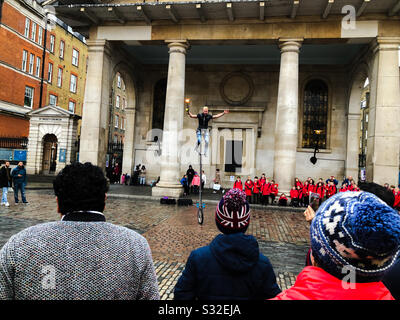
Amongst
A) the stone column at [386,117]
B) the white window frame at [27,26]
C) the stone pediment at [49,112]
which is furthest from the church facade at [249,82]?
the white window frame at [27,26]

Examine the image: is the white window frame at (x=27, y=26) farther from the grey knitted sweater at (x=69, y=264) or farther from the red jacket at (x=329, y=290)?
the red jacket at (x=329, y=290)

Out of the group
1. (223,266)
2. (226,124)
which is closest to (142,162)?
(226,124)

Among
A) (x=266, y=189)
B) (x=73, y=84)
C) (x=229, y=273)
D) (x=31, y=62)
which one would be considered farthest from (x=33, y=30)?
(x=229, y=273)

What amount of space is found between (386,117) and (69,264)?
1718 centimetres

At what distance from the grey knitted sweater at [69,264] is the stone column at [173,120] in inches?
597

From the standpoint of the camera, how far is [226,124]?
23594 mm

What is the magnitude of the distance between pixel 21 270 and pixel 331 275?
1.55 meters

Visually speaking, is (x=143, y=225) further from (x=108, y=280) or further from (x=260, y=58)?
(x=260, y=58)

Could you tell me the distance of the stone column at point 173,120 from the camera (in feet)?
56.1

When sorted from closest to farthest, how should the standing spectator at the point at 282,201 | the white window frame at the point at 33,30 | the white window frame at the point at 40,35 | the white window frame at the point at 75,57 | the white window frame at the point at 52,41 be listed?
the standing spectator at the point at 282,201 → the white window frame at the point at 33,30 → the white window frame at the point at 40,35 → the white window frame at the point at 52,41 → the white window frame at the point at 75,57

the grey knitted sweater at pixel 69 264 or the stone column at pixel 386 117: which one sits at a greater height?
the stone column at pixel 386 117

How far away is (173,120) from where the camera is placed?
56.3ft

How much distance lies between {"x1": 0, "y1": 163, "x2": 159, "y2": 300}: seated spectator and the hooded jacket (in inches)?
13.9

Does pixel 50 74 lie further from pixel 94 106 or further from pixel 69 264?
pixel 69 264
